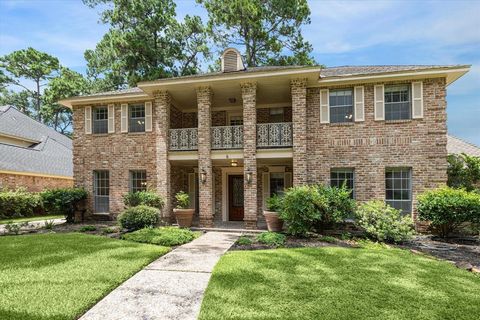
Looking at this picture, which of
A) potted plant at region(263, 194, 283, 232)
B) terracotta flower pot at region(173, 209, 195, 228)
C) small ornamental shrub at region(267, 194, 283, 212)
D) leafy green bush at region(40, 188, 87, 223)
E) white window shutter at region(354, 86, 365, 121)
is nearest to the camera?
small ornamental shrub at region(267, 194, 283, 212)

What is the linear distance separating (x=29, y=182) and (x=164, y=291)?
1702cm

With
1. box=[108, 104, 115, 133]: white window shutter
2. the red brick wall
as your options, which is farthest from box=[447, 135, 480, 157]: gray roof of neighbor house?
the red brick wall

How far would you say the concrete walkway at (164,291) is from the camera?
3961 mm

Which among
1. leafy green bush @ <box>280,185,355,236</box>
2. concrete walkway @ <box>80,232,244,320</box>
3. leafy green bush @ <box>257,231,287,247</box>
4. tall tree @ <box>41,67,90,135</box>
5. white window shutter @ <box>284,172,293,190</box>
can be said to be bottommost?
leafy green bush @ <box>257,231,287,247</box>

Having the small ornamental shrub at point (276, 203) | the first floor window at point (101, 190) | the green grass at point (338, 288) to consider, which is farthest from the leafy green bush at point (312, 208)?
the first floor window at point (101, 190)

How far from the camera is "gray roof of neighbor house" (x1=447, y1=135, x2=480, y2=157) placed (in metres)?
14.7

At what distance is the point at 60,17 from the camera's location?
8188 millimetres

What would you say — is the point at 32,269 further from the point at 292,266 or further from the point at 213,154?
the point at 213,154

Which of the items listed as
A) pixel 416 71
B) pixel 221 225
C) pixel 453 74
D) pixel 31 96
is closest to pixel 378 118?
pixel 416 71

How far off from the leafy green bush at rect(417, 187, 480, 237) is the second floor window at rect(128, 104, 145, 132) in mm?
11717

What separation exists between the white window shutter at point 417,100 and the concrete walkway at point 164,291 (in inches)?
344

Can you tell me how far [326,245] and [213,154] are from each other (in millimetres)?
5647

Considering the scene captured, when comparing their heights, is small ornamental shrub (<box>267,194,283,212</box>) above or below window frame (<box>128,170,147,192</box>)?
below

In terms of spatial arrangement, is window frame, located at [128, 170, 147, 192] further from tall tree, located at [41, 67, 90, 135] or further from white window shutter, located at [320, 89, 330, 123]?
tall tree, located at [41, 67, 90, 135]
